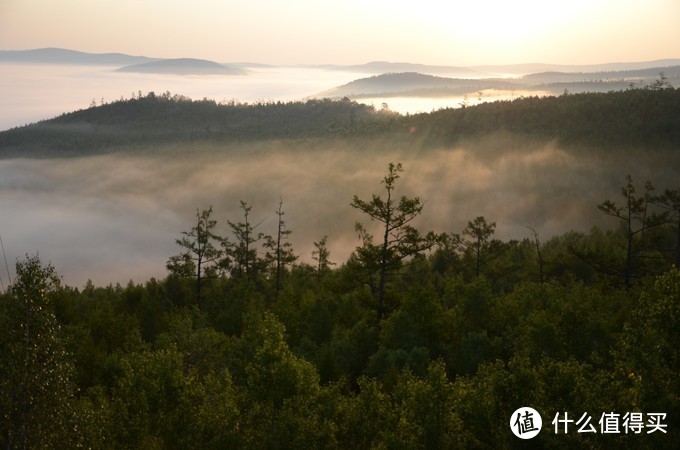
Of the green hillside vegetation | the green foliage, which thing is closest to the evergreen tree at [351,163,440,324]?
the green hillside vegetation

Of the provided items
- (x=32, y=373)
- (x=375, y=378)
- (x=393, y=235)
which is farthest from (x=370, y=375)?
(x=32, y=373)

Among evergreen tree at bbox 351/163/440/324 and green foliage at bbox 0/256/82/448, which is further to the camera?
evergreen tree at bbox 351/163/440/324

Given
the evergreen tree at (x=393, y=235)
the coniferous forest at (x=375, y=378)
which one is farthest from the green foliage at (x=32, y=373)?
the evergreen tree at (x=393, y=235)

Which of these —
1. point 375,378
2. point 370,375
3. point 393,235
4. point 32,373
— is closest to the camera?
point 32,373

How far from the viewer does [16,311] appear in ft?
70.3

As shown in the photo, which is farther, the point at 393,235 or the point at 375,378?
the point at 393,235

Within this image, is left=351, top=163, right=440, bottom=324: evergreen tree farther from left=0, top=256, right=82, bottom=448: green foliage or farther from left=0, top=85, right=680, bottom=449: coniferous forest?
left=0, top=256, right=82, bottom=448: green foliage

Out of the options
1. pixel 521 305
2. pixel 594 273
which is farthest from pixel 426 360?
pixel 594 273

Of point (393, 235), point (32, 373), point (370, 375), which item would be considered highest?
point (393, 235)

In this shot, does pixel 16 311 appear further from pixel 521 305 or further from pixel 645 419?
pixel 521 305

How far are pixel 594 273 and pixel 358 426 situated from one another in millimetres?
60295

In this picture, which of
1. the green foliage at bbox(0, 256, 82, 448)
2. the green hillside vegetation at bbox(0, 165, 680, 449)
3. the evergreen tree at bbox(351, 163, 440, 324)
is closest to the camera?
the green hillside vegetation at bbox(0, 165, 680, 449)

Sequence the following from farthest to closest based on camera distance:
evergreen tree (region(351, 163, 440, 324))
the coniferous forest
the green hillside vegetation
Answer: evergreen tree (region(351, 163, 440, 324))
the green hillside vegetation
the coniferous forest

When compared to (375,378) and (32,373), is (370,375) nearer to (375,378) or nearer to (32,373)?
(375,378)
